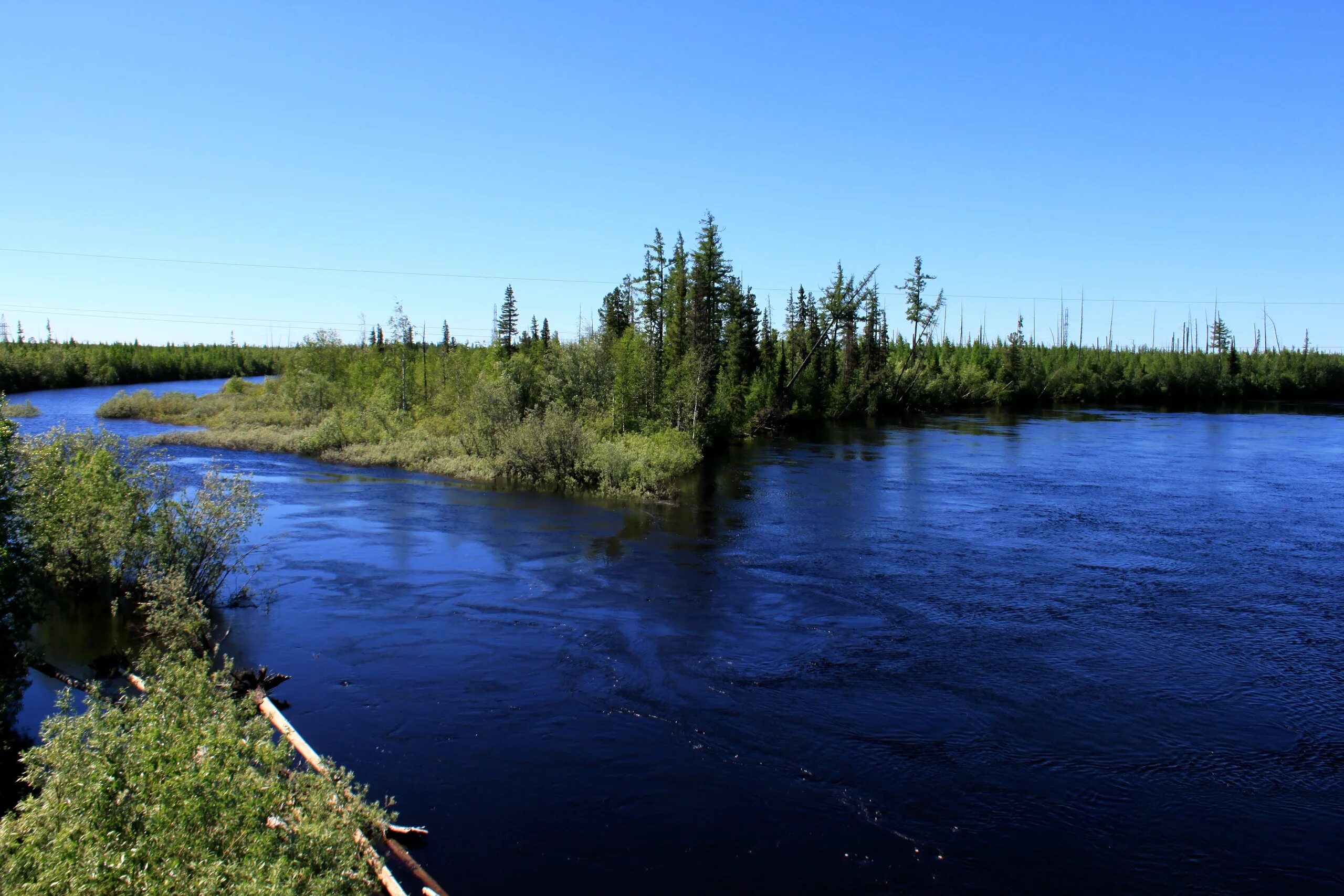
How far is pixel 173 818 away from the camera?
775 centimetres

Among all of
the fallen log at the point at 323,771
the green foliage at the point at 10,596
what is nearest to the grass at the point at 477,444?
the green foliage at the point at 10,596

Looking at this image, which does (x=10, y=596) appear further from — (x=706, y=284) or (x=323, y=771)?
(x=706, y=284)

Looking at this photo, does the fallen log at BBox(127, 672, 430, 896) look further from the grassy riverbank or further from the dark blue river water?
the dark blue river water

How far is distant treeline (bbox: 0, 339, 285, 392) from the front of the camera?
101 meters

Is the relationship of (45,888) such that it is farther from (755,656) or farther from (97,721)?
(755,656)

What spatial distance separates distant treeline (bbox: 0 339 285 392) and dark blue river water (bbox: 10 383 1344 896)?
6962 centimetres

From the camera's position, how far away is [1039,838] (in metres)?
12.3

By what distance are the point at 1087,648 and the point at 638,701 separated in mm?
10007

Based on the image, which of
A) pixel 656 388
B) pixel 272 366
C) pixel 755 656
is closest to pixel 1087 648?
pixel 755 656

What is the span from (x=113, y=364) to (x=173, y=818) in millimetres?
128976

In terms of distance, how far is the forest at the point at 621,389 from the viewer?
4459cm

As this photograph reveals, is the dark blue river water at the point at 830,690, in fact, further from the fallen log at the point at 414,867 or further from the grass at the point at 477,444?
the grass at the point at 477,444

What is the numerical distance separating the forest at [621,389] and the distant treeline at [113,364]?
22.2m

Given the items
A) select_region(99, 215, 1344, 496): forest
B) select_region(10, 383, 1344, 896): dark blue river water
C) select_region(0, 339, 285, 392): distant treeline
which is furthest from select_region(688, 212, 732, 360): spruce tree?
select_region(0, 339, 285, 392): distant treeline
